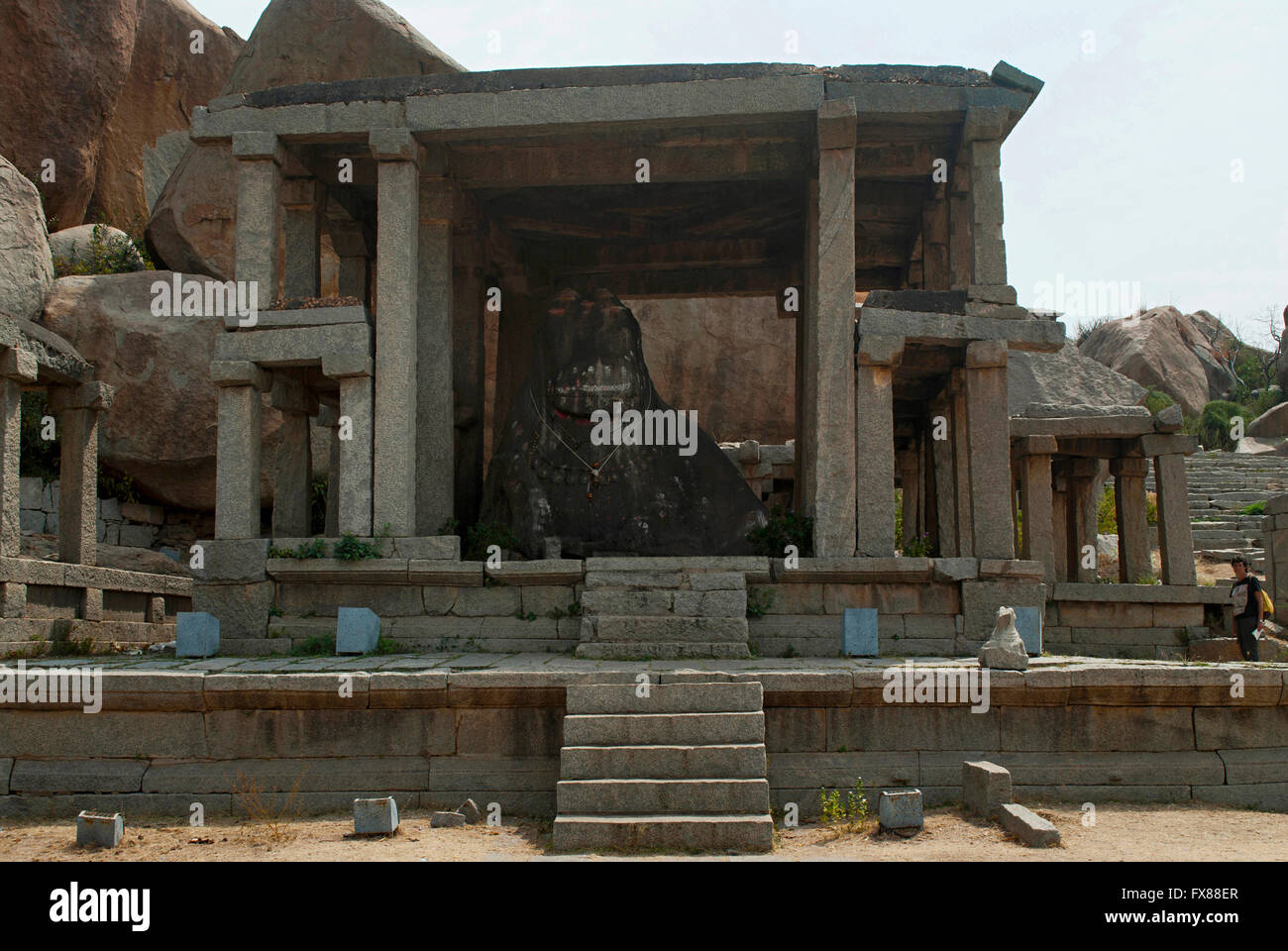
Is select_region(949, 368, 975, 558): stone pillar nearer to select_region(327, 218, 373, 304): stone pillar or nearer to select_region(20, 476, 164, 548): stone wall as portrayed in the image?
→ select_region(327, 218, 373, 304): stone pillar

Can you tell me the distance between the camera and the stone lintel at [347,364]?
38.0 feet

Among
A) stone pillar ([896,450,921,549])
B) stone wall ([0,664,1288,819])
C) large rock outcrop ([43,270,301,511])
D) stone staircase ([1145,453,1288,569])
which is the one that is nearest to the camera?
stone wall ([0,664,1288,819])

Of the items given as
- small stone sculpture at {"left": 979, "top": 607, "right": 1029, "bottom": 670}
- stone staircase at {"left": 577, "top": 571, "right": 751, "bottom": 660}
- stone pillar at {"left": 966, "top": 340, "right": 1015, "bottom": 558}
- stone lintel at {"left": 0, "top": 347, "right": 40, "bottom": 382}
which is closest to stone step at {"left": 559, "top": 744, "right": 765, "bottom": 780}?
small stone sculpture at {"left": 979, "top": 607, "right": 1029, "bottom": 670}

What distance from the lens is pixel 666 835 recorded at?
677 cm

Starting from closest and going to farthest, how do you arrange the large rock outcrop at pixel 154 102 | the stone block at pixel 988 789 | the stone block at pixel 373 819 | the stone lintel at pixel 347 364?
the stone block at pixel 373 819
the stone block at pixel 988 789
the stone lintel at pixel 347 364
the large rock outcrop at pixel 154 102

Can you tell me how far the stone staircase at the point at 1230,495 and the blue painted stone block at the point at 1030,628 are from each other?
12.7m

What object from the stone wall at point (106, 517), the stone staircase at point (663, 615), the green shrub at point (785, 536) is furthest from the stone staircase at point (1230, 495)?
the stone wall at point (106, 517)

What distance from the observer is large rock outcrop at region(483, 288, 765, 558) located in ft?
43.0

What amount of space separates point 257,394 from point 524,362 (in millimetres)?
5822

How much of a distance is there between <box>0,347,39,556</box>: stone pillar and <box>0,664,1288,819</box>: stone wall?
4.66 meters

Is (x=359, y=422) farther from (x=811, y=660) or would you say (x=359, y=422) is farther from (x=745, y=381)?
(x=745, y=381)

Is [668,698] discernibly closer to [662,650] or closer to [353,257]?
[662,650]

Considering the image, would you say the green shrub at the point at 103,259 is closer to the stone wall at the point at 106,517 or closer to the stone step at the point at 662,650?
the stone wall at the point at 106,517

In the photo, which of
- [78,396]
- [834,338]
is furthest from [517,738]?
[78,396]
